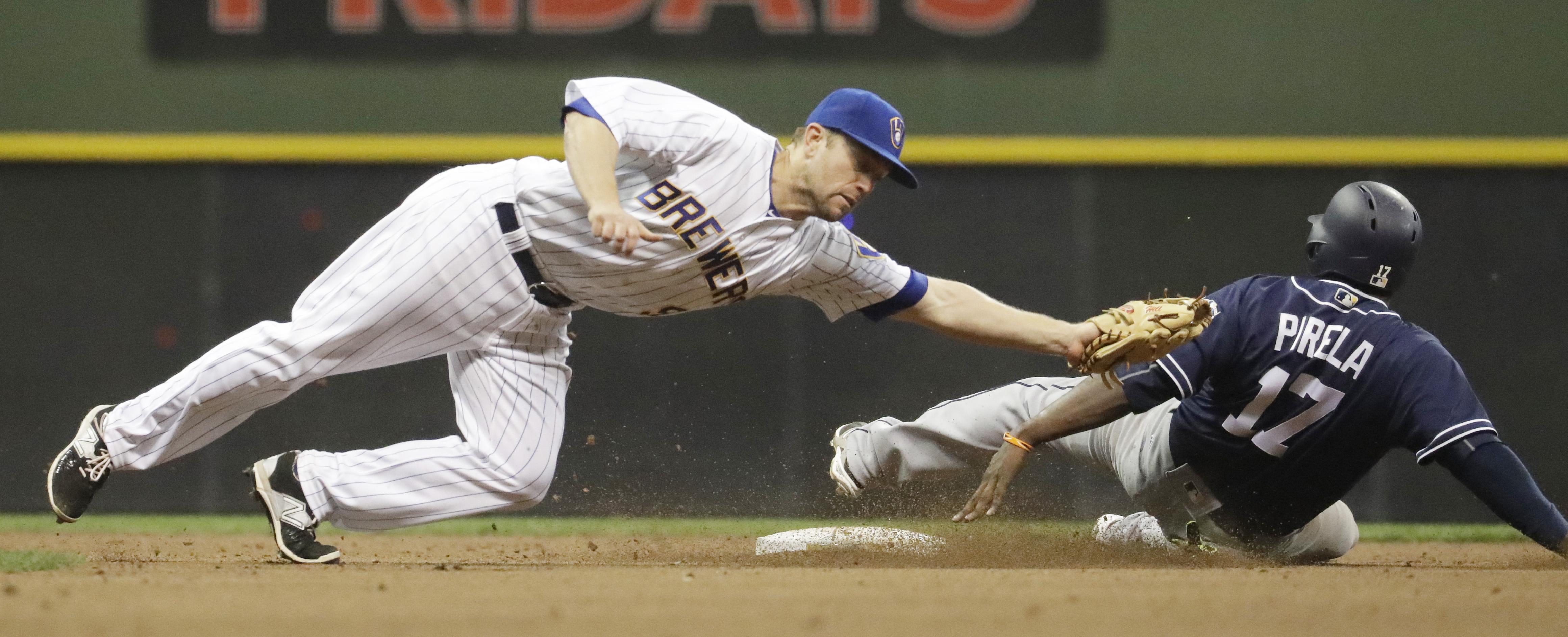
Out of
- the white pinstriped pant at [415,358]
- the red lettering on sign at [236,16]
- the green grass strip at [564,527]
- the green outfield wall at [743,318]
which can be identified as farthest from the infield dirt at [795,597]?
the red lettering on sign at [236,16]

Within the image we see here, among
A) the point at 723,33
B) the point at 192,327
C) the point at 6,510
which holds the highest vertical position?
the point at 723,33

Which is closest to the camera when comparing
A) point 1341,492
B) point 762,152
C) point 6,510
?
point 762,152

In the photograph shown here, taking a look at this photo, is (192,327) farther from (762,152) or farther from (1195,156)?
(1195,156)

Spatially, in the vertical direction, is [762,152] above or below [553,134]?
above

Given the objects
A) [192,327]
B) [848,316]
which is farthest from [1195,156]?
[192,327]

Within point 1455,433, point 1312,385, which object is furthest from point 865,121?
point 1455,433

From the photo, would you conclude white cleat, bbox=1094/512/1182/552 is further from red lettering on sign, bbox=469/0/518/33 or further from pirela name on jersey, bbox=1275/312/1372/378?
red lettering on sign, bbox=469/0/518/33

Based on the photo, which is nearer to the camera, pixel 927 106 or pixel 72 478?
pixel 72 478
